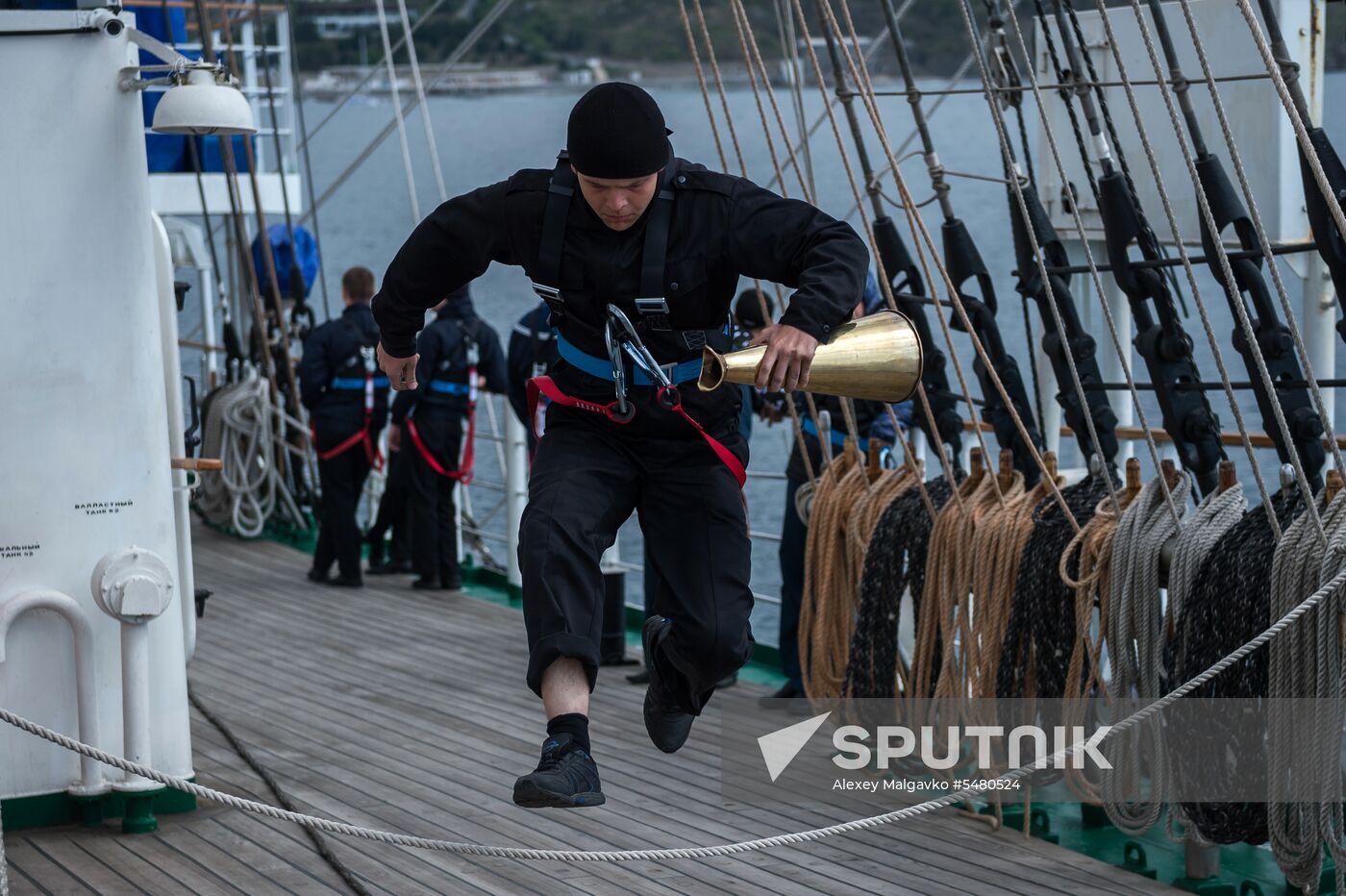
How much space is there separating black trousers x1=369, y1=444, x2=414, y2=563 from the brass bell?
5749 mm

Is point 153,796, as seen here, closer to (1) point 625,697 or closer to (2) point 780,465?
(1) point 625,697

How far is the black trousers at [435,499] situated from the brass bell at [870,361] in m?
5.60

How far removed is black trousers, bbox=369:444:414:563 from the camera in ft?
29.8

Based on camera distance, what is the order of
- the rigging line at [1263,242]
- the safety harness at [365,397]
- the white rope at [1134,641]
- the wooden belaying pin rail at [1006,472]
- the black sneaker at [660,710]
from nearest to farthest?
1. the black sneaker at [660,710]
2. the rigging line at [1263,242]
3. the white rope at [1134,641]
4. the wooden belaying pin rail at [1006,472]
5. the safety harness at [365,397]

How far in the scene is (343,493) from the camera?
9109 millimetres

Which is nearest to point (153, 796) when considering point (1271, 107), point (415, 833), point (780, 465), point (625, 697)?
point (415, 833)

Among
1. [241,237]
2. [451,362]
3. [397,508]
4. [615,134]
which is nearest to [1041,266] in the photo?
[615,134]

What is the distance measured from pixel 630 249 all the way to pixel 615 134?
29cm

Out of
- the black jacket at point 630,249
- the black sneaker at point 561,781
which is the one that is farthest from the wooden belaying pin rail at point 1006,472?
the black sneaker at point 561,781

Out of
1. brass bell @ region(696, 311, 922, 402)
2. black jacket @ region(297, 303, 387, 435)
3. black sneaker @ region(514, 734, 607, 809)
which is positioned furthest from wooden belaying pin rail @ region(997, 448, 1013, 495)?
black jacket @ region(297, 303, 387, 435)

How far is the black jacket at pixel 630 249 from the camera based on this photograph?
3488 millimetres

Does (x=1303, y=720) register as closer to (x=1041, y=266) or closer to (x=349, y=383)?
(x=1041, y=266)

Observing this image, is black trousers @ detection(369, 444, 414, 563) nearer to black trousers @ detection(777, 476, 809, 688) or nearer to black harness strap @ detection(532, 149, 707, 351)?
black trousers @ detection(777, 476, 809, 688)

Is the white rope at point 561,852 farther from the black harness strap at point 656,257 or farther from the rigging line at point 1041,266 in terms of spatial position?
the black harness strap at point 656,257
